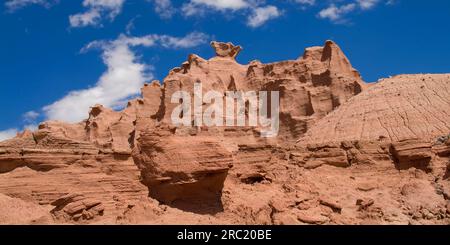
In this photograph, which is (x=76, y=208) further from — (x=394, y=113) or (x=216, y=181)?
(x=394, y=113)

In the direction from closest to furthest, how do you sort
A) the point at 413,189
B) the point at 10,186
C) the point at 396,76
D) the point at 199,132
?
the point at 10,186 → the point at 413,189 → the point at 396,76 → the point at 199,132

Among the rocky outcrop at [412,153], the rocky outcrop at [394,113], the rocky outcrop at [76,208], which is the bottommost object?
the rocky outcrop at [76,208]

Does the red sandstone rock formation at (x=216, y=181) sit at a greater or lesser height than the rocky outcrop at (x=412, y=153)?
lesser

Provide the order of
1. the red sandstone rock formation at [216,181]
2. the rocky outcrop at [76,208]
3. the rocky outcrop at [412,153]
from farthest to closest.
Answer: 1. the rocky outcrop at [412,153]
2. the red sandstone rock formation at [216,181]
3. the rocky outcrop at [76,208]

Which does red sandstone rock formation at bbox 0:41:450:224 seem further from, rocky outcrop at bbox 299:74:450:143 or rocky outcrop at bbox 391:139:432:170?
rocky outcrop at bbox 299:74:450:143

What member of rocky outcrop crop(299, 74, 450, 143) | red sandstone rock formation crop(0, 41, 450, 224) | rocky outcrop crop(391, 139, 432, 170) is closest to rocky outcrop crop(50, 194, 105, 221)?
red sandstone rock formation crop(0, 41, 450, 224)

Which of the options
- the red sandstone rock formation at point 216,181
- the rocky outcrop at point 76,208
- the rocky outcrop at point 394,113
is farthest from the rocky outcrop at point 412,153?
the rocky outcrop at point 76,208

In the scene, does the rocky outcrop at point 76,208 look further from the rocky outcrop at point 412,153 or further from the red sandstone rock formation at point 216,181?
the rocky outcrop at point 412,153

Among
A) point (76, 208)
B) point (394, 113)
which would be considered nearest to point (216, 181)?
point (76, 208)

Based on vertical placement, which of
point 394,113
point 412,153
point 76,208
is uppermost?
point 394,113

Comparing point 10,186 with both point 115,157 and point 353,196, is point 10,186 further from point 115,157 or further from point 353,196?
point 353,196
